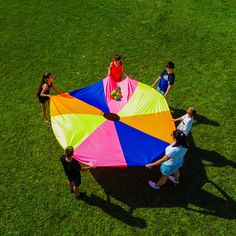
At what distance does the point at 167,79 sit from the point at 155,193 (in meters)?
3.15

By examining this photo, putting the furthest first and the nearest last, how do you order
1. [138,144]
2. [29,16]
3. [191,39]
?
1. [29,16]
2. [191,39]
3. [138,144]

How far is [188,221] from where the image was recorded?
8484 millimetres

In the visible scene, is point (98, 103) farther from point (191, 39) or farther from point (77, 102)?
point (191, 39)

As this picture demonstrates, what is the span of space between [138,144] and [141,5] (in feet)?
27.6

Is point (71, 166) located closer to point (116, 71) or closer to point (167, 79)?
point (116, 71)

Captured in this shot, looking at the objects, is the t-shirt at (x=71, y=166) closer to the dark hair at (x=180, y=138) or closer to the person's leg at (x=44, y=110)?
the dark hair at (x=180, y=138)

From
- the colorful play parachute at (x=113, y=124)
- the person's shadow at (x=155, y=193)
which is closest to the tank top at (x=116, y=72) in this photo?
the colorful play parachute at (x=113, y=124)

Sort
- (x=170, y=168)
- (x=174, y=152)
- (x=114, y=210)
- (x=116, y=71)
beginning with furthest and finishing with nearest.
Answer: (x=116, y=71) < (x=114, y=210) < (x=170, y=168) < (x=174, y=152)

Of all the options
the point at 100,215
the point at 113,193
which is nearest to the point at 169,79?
the point at 113,193

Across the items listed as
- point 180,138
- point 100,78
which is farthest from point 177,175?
point 100,78

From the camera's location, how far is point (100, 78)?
12.2 metres

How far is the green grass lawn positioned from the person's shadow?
2 cm

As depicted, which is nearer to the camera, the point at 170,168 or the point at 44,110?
the point at 170,168

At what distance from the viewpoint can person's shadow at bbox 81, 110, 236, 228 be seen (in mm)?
8688
